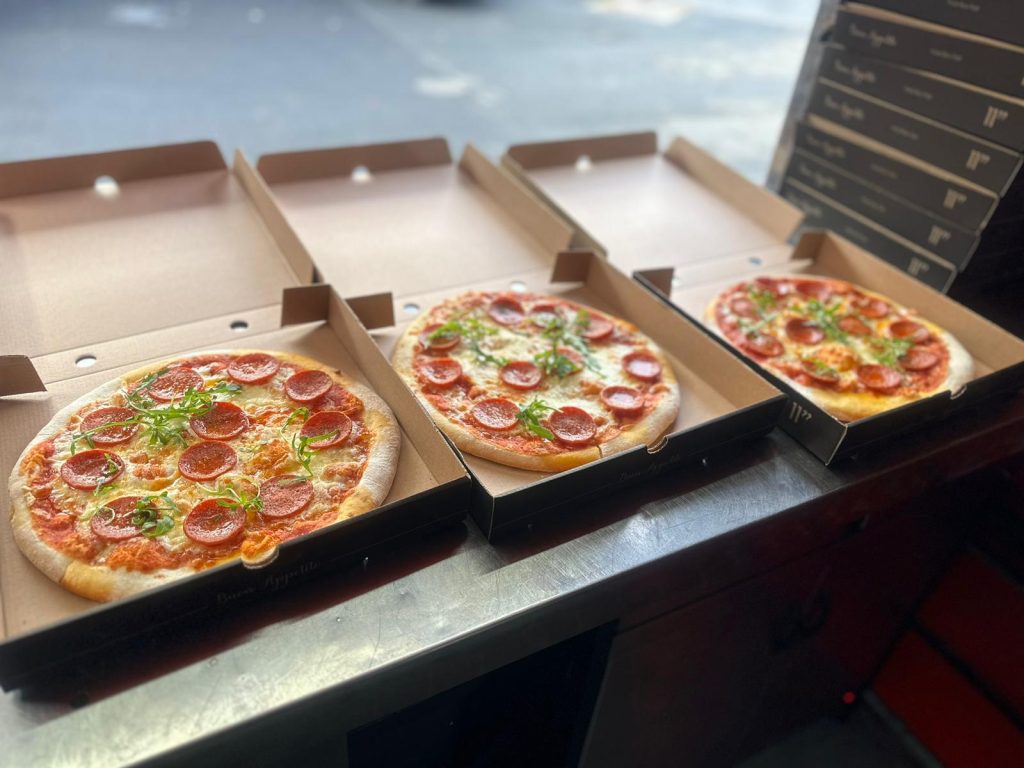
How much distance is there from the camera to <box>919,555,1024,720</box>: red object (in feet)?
6.46

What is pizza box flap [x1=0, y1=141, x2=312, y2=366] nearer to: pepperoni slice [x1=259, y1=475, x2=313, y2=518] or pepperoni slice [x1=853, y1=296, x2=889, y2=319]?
pepperoni slice [x1=259, y1=475, x2=313, y2=518]

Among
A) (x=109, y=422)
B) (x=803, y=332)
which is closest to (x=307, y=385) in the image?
(x=109, y=422)

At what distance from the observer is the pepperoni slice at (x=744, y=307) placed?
6.33 ft

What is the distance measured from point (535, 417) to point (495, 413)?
8cm

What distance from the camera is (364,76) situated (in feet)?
15.9

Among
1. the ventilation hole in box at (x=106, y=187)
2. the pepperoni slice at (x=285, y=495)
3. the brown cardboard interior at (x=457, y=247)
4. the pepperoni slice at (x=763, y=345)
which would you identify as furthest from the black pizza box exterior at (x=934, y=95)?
the ventilation hole in box at (x=106, y=187)

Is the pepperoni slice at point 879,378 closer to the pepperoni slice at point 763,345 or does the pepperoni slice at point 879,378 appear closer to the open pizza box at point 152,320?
the pepperoni slice at point 763,345

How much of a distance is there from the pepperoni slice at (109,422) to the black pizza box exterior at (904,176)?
199cm

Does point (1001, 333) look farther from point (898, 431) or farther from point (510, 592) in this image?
point (510, 592)

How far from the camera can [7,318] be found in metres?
1.64

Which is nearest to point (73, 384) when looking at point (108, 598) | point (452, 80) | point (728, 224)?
point (108, 598)

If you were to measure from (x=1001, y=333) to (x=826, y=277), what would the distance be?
48 cm

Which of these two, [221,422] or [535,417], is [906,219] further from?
[221,422]

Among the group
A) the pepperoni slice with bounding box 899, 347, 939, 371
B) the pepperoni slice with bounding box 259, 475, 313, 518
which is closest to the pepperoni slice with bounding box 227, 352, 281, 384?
the pepperoni slice with bounding box 259, 475, 313, 518
